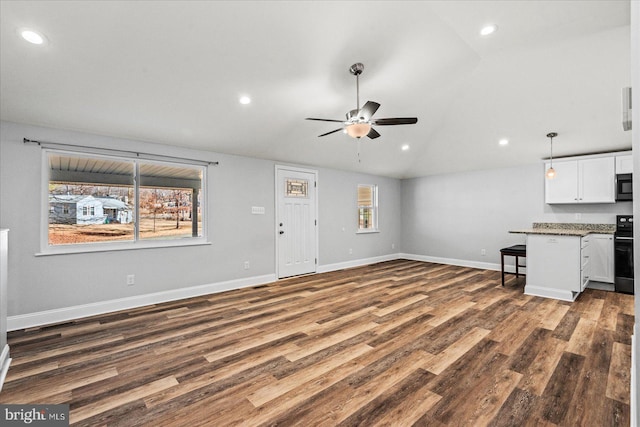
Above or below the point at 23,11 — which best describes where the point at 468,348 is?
below

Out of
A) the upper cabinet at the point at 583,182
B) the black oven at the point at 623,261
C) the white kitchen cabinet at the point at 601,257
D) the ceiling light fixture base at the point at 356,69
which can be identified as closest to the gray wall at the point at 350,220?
the ceiling light fixture base at the point at 356,69

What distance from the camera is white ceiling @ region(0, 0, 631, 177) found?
2596 millimetres

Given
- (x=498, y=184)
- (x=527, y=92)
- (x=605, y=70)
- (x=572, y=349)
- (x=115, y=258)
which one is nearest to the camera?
(x=572, y=349)

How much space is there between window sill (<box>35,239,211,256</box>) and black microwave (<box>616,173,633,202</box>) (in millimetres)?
6872

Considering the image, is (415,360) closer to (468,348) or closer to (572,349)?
(468,348)

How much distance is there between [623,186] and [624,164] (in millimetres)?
373

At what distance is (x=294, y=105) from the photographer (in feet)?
13.4

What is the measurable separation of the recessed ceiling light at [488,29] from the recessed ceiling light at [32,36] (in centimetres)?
417

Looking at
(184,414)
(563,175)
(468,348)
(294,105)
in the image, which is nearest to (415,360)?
(468,348)

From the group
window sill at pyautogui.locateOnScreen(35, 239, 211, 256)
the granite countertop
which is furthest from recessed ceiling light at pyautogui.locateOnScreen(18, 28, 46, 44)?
the granite countertop

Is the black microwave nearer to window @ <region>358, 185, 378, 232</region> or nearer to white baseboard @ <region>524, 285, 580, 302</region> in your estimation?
white baseboard @ <region>524, 285, 580, 302</region>

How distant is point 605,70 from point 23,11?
19.8 feet

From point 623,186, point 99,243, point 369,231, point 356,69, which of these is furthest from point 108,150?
point 623,186

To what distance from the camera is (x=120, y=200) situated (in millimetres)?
4043
